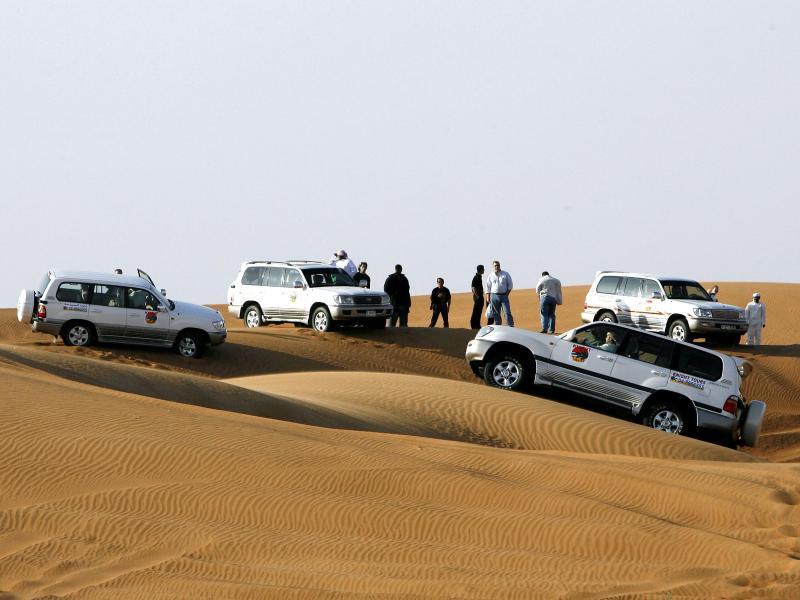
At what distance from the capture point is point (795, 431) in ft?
76.9

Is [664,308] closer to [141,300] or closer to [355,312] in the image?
[355,312]

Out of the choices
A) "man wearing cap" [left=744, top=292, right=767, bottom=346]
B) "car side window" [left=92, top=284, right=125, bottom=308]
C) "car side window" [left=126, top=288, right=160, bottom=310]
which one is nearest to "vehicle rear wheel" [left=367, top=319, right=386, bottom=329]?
"car side window" [left=126, top=288, right=160, bottom=310]

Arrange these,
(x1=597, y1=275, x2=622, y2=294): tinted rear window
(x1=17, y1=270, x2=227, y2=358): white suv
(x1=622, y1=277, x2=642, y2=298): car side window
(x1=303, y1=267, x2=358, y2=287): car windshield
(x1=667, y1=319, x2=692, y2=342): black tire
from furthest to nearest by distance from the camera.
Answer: (x1=597, y1=275, x2=622, y2=294): tinted rear window → (x1=622, y1=277, x2=642, y2=298): car side window → (x1=667, y1=319, x2=692, y2=342): black tire → (x1=303, y1=267, x2=358, y2=287): car windshield → (x1=17, y1=270, x2=227, y2=358): white suv

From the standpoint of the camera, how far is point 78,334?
78.3 ft

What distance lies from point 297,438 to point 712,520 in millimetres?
3957

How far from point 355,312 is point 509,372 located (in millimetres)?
8182

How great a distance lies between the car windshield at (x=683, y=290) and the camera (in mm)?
29594

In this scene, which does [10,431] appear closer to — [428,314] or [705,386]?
[705,386]

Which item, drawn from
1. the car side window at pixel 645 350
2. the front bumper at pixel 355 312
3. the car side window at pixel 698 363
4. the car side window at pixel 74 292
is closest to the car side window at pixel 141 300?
the car side window at pixel 74 292

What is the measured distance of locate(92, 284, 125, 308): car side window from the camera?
2380 cm

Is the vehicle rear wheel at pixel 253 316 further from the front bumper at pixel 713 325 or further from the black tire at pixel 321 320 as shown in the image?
the front bumper at pixel 713 325

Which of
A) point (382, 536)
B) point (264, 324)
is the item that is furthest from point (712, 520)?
point (264, 324)

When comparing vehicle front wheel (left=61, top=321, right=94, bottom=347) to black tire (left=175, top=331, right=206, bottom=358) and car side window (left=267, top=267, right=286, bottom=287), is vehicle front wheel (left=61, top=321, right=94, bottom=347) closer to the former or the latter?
black tire (left=175, top=331, right=206, bottom=358)

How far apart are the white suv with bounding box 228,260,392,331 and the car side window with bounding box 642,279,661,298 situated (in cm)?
606
